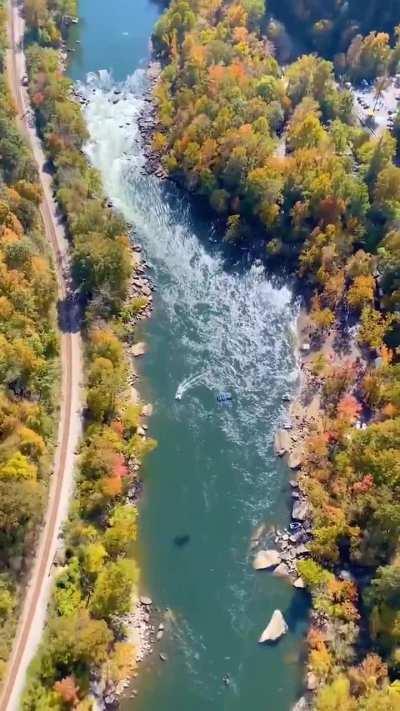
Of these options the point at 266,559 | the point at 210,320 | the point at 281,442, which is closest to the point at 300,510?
the point at 266,559

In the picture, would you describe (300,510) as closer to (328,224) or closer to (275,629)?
(275,629)

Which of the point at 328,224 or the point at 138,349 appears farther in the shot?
the point at 328,224

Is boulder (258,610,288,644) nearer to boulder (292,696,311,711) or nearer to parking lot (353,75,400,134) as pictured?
boulder (292,696,311,711)

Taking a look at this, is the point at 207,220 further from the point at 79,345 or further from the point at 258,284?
the point at 79,345

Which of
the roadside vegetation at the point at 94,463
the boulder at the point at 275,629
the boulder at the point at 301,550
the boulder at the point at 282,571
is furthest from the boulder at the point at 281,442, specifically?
Answer: the boulder at the point at 275,629

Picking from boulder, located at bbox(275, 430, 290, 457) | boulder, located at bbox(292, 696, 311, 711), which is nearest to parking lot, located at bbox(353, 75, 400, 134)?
boulder, located at bbox(275, 430, 290, 457)

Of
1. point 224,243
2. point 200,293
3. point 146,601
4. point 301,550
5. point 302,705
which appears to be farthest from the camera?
point 224,243

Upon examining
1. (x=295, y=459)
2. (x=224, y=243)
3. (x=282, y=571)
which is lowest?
(x=282, y=571)
